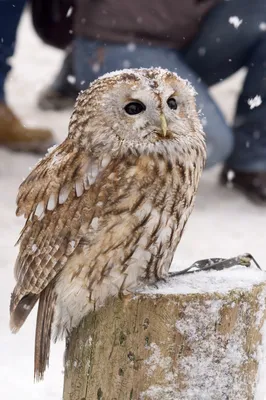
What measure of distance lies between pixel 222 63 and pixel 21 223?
1666mm

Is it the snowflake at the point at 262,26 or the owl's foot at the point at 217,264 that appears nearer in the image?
the owl's foot at the point at 217,264

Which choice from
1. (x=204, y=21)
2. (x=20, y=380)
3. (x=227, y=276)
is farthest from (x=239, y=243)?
(x=227, y=276)

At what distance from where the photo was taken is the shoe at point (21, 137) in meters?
5.60

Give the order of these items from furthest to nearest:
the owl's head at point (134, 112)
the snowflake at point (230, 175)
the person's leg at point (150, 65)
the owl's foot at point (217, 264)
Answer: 1. the snowflake at point (230, 175)
2. the person's leg at point (150, 65)
3. the owl's foot at point (217, 264)
4. the owl's head at point (134, 112)

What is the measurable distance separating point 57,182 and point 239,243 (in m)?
2.64

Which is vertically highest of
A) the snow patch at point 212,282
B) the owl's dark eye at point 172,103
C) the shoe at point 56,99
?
the shoe at point 56,99

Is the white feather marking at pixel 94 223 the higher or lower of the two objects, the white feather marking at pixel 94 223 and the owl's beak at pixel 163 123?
the lower

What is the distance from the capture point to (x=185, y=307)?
212cm

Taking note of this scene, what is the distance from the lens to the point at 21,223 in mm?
4633

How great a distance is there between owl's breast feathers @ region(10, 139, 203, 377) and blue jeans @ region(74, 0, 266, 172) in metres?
2.60

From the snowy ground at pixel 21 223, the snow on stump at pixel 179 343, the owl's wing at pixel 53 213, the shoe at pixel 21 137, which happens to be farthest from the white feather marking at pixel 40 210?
the shoe at pixel 21 137

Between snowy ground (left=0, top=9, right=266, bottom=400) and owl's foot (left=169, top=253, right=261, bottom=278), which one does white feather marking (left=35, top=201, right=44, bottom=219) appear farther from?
snowy ground (left=0, top=9, right=266, bottom=400)

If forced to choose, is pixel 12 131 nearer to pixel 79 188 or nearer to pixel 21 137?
pixel 21 137

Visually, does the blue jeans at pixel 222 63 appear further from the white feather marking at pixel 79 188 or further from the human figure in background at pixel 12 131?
the white feather marking at pixel 79 188
